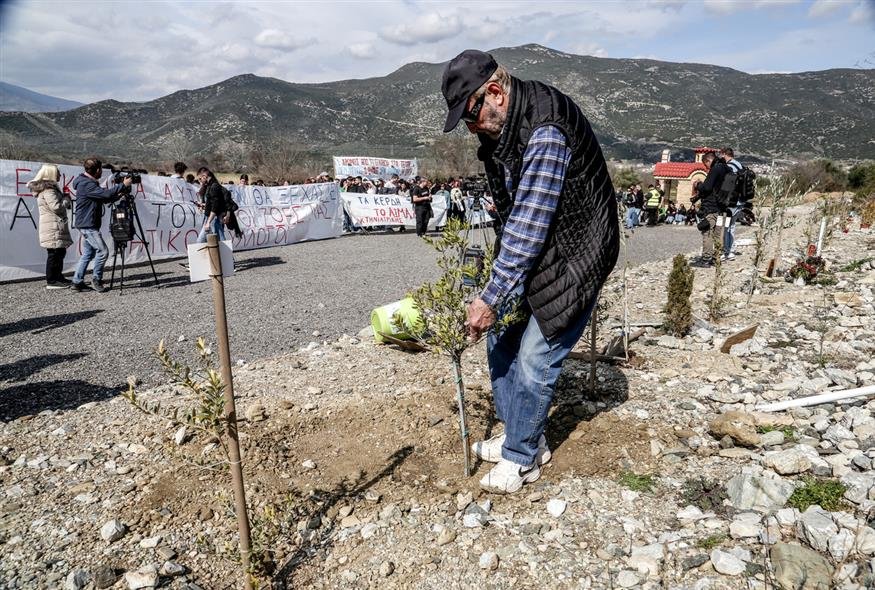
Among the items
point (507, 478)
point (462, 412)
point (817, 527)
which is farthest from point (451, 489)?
point (817, 527)

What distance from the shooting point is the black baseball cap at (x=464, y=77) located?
7.11 feet

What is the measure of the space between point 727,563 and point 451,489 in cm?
123

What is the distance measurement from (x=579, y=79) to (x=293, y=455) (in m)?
163

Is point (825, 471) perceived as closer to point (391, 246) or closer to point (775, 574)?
point (775, 574)

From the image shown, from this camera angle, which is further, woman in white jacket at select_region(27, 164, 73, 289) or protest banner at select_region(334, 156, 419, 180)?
protest banner at select_region(334, 156, 419, 180)

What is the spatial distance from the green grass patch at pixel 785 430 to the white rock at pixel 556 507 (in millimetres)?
1390

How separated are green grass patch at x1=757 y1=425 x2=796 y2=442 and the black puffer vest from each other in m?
1.52

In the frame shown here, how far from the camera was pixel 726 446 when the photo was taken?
9.80 feet

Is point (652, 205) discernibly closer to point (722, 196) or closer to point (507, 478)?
point (722, 196)

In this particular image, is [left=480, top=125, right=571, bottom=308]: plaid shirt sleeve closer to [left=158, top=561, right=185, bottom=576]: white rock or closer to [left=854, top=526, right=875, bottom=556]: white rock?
[left=854, top=526, right=875, bottom=556]: white rock

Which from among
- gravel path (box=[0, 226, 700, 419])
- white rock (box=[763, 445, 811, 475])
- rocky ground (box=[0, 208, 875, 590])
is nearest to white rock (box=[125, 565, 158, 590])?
rocky ground (box=[0, 208, 875, 590])

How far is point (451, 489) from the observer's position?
2701 millimetres

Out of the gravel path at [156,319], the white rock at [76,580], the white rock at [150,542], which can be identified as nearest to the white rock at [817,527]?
the white rock at [150,542]

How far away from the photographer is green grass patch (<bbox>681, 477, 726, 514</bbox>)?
2424 millimetres
